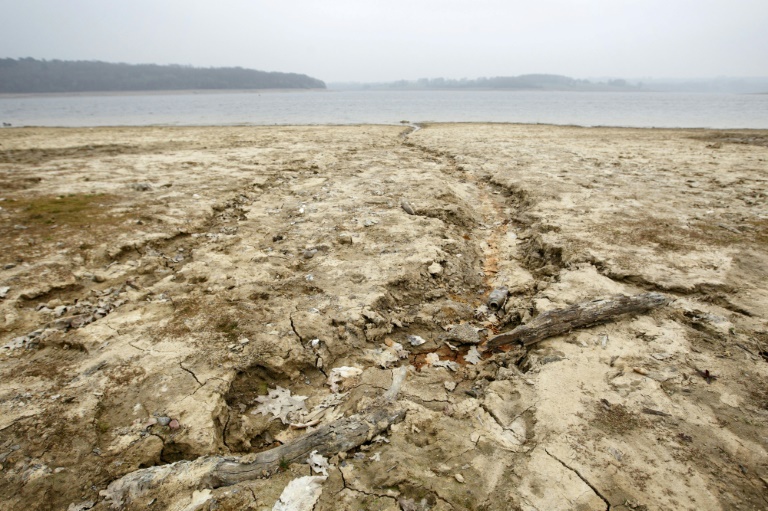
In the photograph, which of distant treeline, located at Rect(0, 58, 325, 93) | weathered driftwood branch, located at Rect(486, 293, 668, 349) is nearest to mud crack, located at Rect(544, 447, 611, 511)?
weathered driftwood branch, located at Rect(486, 293, 668, 349)


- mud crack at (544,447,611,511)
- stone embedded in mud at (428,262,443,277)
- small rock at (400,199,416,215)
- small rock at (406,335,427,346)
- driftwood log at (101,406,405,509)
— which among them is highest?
small rock at (400,199,416,215)

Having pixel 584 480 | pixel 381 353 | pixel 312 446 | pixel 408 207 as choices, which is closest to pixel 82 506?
pixel 312 446

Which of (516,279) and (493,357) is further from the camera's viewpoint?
(516,279)

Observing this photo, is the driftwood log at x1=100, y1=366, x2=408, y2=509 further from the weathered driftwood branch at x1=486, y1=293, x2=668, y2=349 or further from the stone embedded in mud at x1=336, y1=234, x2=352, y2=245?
the stone embedded in mud at x1=336, y1=234, x2=352, y2=245

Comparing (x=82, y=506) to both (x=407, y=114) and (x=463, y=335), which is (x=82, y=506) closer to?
(x=463, y=335)

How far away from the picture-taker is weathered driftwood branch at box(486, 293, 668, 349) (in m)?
3.96

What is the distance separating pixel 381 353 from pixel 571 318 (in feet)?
6.98

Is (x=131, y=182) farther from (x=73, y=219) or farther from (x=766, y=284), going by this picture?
(x=766, y=284)

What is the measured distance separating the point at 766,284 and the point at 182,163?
14.5 metres

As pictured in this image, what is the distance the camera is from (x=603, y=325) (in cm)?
402

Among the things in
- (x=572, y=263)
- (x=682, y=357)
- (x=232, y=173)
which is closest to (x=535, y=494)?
(x=682, y=357)

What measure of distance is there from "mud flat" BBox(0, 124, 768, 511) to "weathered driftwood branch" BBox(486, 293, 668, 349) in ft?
0.32

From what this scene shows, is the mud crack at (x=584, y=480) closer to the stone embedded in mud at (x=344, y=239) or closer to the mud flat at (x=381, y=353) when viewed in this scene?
the mud flat at (x=381, y=353)

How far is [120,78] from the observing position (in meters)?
136
